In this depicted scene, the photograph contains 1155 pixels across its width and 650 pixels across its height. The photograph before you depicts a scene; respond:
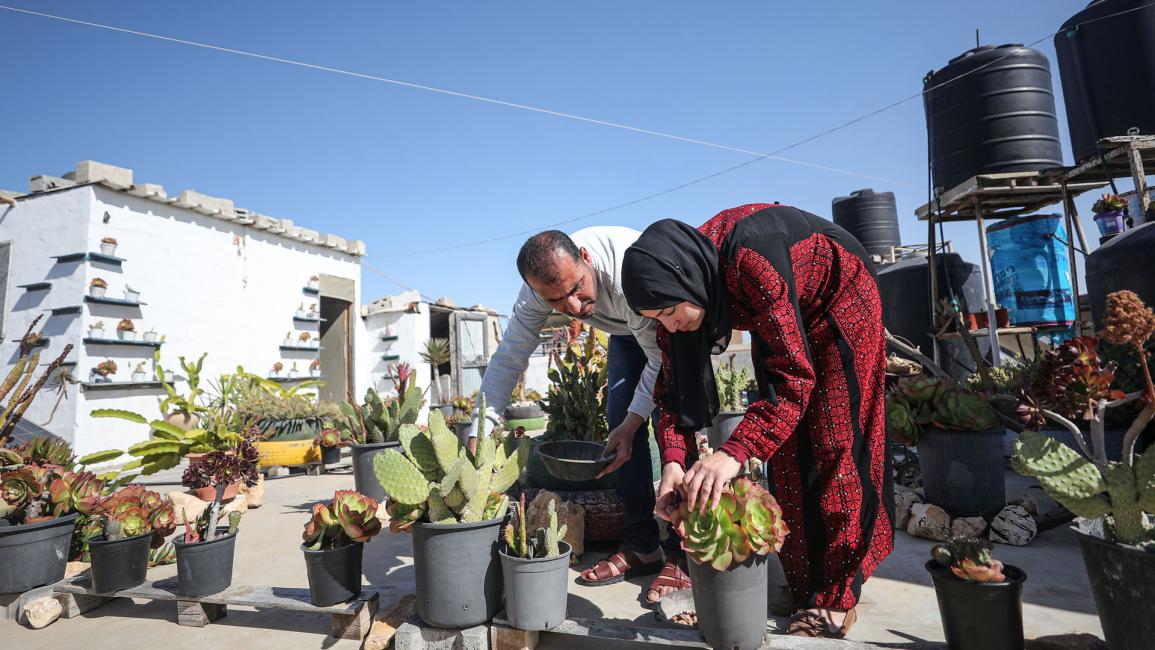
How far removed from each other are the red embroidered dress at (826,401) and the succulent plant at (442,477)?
612 millimetres

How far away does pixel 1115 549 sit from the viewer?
4.21 feet

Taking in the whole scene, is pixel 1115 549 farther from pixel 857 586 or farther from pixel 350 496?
pixel 350 496

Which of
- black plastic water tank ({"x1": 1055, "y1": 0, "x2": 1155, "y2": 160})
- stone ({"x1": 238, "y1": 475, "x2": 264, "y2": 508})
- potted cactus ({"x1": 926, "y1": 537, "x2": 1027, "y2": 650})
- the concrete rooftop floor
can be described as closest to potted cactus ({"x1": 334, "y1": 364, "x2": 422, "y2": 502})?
stone ({"x1": 238, "y1": 475, "x2": 264, "y2": 508})

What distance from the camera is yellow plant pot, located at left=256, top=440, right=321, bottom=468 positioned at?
5527 millimetres

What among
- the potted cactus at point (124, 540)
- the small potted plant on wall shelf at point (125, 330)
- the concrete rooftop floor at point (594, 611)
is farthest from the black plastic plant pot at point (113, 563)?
the small potted plant on wall shelf at point (125, 330)

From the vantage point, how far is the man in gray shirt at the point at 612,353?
2037 mm

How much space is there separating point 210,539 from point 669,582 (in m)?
1.80

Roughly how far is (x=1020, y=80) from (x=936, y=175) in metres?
1.09

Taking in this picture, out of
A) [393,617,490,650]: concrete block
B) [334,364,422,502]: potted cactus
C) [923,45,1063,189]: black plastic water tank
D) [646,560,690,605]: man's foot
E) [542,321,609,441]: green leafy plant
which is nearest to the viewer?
[393,617,490,650]: concrete block

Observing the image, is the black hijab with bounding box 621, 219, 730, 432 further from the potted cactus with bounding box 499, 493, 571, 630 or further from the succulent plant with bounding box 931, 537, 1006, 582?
the succulent plant with bounding box 931, 537, 1006, 582

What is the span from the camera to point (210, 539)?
7.19 ft

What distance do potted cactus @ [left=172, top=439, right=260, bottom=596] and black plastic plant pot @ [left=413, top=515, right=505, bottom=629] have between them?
0.95m

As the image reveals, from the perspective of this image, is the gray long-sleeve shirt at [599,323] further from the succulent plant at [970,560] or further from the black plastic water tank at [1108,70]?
the black plastic water tank at [1108,70]

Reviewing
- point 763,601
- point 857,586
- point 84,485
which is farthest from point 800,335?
point 84,485
